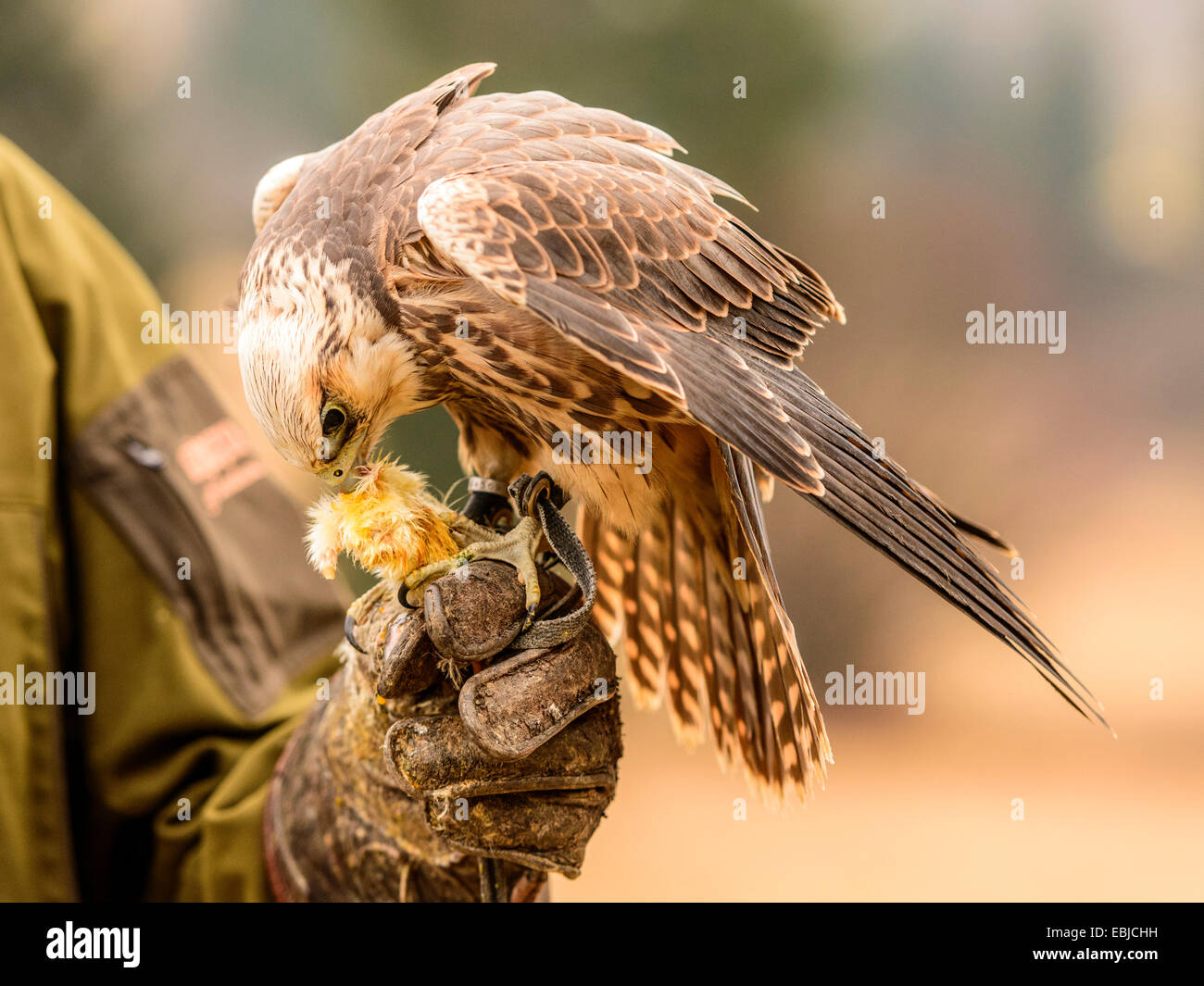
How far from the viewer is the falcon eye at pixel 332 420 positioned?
105cm

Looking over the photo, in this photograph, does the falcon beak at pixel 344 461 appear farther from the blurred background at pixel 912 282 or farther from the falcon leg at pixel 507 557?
the blurred background at pixel 912 282

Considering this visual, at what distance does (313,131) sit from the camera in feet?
8.46

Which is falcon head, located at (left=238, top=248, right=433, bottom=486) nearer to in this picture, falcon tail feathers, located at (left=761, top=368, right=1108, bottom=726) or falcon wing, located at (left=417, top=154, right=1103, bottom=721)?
falcon wing, located at (left=417, top=154, right=1103, bottom=721)

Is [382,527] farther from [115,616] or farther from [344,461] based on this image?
[115,616]

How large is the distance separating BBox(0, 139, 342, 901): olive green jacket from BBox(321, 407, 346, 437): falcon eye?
61cm

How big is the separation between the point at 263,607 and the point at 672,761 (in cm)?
256

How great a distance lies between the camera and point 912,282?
3500 mm

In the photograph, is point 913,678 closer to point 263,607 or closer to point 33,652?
point 263,607

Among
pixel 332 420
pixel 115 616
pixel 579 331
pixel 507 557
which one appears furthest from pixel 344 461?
pixel 115 616

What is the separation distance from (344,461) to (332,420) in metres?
0.06

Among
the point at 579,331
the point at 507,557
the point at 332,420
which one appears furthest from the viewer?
the point at 507,557

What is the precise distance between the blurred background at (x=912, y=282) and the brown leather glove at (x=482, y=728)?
1.29m

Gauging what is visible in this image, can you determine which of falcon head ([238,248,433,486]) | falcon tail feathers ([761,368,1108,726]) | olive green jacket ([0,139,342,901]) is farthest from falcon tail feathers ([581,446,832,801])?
olive green jacket ([0,139,342,901])

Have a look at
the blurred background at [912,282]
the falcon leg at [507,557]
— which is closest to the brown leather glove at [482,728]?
the falcon leg at [507,557]
